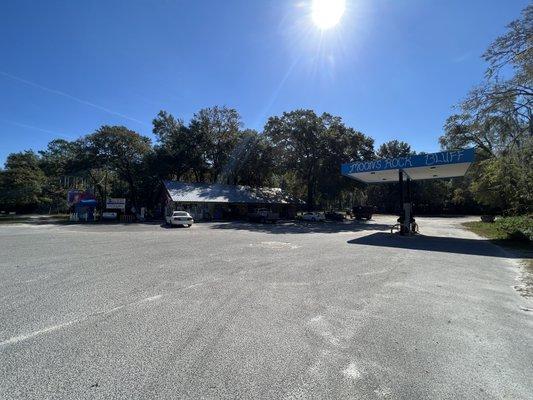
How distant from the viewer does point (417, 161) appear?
79.5ft

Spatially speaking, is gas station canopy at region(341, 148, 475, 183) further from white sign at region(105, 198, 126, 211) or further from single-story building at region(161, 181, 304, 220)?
white sign at region(105, 198, 126, 211)

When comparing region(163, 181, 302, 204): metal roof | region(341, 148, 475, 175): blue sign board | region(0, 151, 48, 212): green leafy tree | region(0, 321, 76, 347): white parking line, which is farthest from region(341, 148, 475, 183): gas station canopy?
region(0, 151, 48, 212): green leafy tree

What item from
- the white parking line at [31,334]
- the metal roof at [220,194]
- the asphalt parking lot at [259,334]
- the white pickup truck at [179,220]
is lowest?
the asphalt parking lot at [259,334]

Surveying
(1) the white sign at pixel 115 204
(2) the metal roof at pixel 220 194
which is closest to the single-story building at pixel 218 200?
(2) the metal roof at pixel 220 194

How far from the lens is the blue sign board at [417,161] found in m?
21.5

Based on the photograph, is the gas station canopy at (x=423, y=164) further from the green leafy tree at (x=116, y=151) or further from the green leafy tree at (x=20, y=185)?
the green leafy tree at (x=20, y=185)

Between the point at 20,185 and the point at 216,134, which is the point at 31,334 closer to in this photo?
the point at 216,134

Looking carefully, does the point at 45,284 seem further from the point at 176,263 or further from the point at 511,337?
the point at 511,337

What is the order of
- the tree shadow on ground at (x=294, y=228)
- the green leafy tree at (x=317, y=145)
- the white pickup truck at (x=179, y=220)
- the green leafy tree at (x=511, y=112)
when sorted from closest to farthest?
the green leafy tree at (x=511, y=112) → the tree shadow on ground at (x=294, y=228) → the white pickup truck at (x=179, y=220) → the green leafy tree at (x=317, y=145)

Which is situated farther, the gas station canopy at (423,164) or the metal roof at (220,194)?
the metal roof at (220,194)

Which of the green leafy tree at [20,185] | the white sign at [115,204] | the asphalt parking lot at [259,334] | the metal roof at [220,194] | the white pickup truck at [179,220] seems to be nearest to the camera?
the asphalt parking lot at [259,334]

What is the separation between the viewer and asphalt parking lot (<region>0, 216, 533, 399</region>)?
352cm

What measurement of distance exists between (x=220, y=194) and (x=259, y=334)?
39.4 metres

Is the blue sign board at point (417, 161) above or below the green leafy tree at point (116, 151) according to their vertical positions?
below
